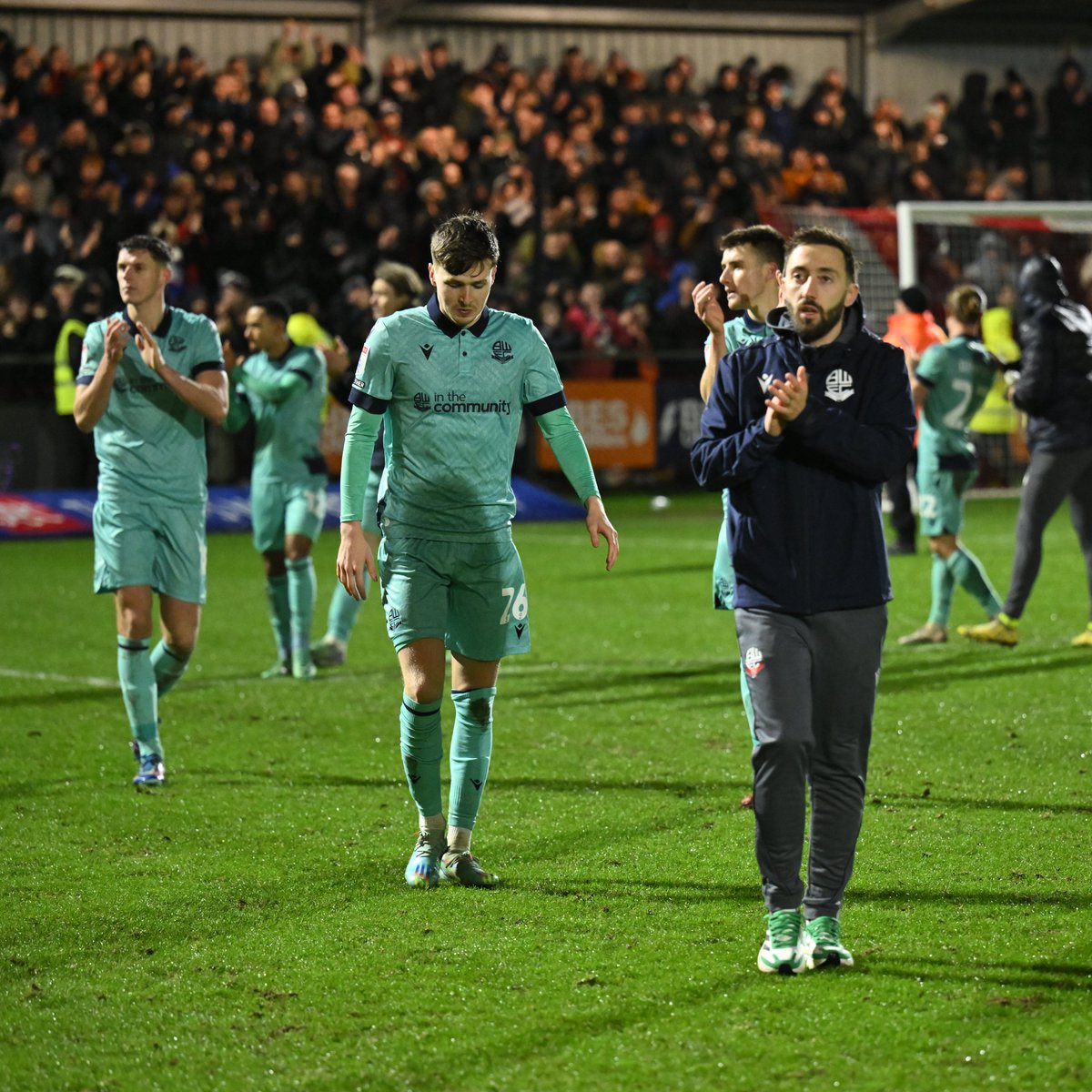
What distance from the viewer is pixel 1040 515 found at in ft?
32.4

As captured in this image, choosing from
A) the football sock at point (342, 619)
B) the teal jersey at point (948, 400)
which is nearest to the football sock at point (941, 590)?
the teal jersey at point (948, 400)

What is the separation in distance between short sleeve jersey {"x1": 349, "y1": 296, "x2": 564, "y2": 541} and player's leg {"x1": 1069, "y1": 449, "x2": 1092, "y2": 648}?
17.5 feet

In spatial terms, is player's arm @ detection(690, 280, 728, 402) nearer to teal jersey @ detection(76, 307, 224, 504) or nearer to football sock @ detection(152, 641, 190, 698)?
teal jersey @ detection(76, 307, 224, 504)

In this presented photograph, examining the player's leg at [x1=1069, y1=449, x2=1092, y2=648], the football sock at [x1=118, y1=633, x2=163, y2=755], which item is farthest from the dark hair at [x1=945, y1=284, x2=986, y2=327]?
the football sock at [x1=118, y1=633, x2=163, y2=755]

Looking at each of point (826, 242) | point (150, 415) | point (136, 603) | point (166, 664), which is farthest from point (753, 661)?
point (166, 664)

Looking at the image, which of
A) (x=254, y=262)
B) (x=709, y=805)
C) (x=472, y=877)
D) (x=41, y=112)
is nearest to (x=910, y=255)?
(x=254, y=262)

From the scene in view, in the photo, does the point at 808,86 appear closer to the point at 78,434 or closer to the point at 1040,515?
the point at 78,434

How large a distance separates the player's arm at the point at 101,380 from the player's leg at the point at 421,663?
1773 mm

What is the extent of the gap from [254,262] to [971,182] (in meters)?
10.8

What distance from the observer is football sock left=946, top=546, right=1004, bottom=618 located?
10.1 m

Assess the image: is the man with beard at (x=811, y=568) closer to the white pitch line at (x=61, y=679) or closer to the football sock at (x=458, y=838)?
the football sock at (x=458, y=838)

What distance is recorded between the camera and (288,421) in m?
9.80

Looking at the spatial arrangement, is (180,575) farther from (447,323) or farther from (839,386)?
(839,386)

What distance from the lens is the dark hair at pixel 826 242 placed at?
171 inches
